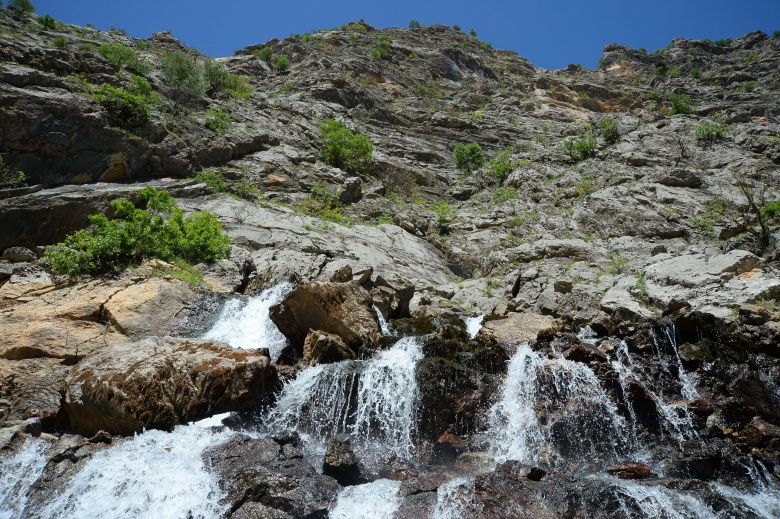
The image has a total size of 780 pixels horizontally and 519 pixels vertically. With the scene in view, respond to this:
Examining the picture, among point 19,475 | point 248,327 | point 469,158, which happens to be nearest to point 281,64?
point 469,158

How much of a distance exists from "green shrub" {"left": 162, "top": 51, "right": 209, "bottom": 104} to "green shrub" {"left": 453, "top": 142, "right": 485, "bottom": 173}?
2050 cm

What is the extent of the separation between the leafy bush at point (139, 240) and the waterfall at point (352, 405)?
8580 millimetres

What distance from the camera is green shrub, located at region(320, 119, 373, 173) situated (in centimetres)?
3581

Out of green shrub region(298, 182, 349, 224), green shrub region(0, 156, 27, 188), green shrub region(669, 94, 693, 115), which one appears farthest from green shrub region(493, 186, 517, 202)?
green shrub region(0, 156, 27, 188)

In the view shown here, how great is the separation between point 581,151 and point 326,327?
29643 millimetres

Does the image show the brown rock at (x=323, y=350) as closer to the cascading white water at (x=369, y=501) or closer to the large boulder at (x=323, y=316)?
the large boulder at (x=323, y=316)

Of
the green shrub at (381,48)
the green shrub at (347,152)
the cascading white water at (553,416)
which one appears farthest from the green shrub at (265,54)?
the cascading white water at (553,416)

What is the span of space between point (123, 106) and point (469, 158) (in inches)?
1012

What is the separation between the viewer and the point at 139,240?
1755cm

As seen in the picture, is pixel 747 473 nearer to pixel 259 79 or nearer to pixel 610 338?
pixel 610 338

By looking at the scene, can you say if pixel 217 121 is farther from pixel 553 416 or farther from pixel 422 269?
pixel 553 416

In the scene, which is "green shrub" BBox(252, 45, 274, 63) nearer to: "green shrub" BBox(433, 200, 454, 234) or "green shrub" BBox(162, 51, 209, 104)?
"green shrub" BBox(162, 51, 209, 104)

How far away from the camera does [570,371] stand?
12711mm

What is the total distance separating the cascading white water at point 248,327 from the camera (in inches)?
607
